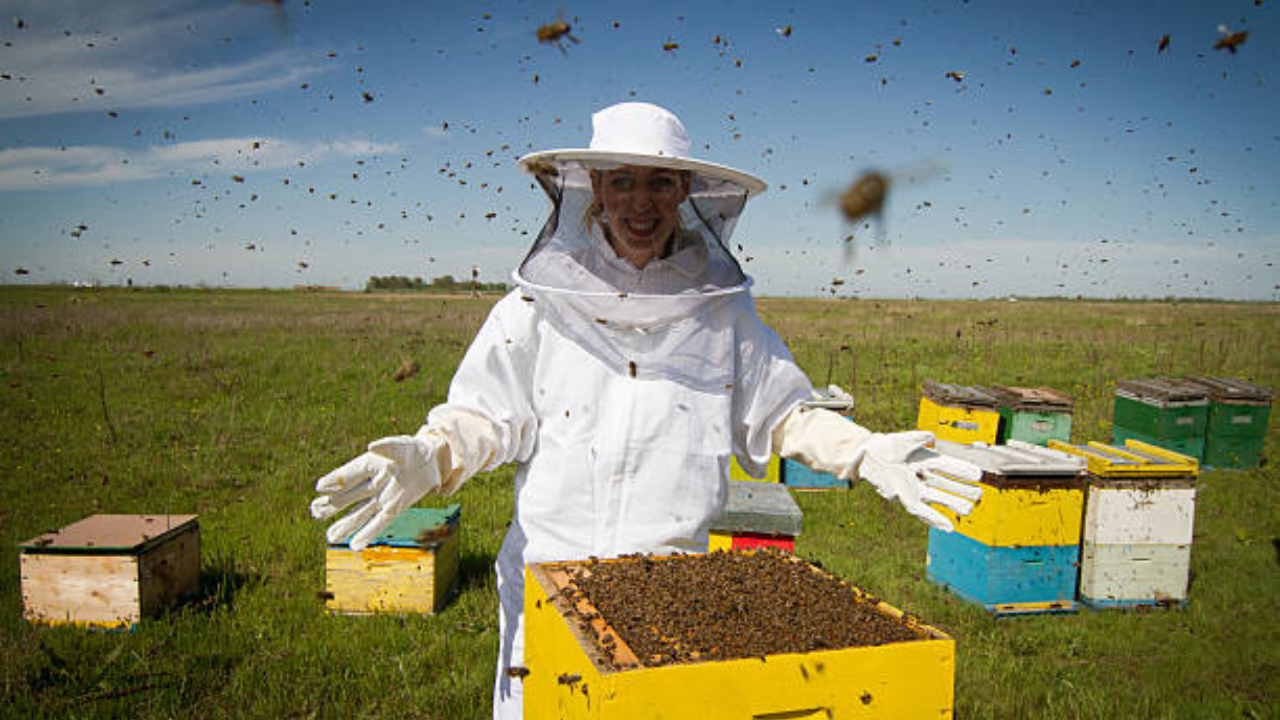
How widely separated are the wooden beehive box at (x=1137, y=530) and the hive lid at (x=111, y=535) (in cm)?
591

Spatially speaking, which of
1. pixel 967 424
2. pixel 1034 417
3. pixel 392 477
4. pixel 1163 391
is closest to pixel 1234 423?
pixel 1163 391

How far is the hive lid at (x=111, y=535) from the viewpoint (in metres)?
4.03

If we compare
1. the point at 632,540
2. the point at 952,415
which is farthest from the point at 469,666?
the point at 952,415

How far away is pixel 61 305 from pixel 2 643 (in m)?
28.4

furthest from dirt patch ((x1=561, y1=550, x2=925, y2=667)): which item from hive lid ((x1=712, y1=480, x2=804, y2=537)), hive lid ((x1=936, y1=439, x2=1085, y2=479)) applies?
hive lid ((x1=936, y1=439, x2=1085, y2=479))

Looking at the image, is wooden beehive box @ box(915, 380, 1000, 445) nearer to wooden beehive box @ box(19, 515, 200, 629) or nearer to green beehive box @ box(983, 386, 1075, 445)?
green beehive box @ box(983, 386, 1075, 445)

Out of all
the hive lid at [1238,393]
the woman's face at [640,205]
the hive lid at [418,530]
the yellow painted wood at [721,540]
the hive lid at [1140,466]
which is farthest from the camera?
the hive lid at [1238,393]

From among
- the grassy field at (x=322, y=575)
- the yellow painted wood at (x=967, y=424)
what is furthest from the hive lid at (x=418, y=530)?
the yellow painted wood at (x=967, y=424)

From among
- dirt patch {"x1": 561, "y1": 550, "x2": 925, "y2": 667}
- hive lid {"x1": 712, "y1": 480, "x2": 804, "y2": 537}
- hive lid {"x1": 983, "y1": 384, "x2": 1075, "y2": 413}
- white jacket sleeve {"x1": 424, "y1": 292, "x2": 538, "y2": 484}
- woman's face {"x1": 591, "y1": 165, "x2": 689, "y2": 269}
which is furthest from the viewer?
hive lid {"x1": 983, "y1": 384, "x2": 1075, "y2": 413}

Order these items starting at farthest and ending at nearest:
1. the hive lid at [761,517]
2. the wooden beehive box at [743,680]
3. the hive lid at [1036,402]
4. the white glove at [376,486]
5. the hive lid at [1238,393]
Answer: the hive lid at [1238,393], the hive lid at [1036,402], the hive lid at [761,517], the white glove at [376,486], the wooden beehive box at [743,680]

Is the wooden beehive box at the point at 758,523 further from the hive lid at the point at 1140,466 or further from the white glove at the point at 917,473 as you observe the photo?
the hive lid at the point at 1140,466

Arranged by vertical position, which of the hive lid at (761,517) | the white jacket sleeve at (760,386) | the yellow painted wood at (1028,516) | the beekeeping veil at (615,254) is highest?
the beekeeping veil at (615,254)

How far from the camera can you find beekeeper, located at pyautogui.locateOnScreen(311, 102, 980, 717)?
208 centimetres

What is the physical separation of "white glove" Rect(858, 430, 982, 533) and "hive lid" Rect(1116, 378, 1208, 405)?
26.4 feet
